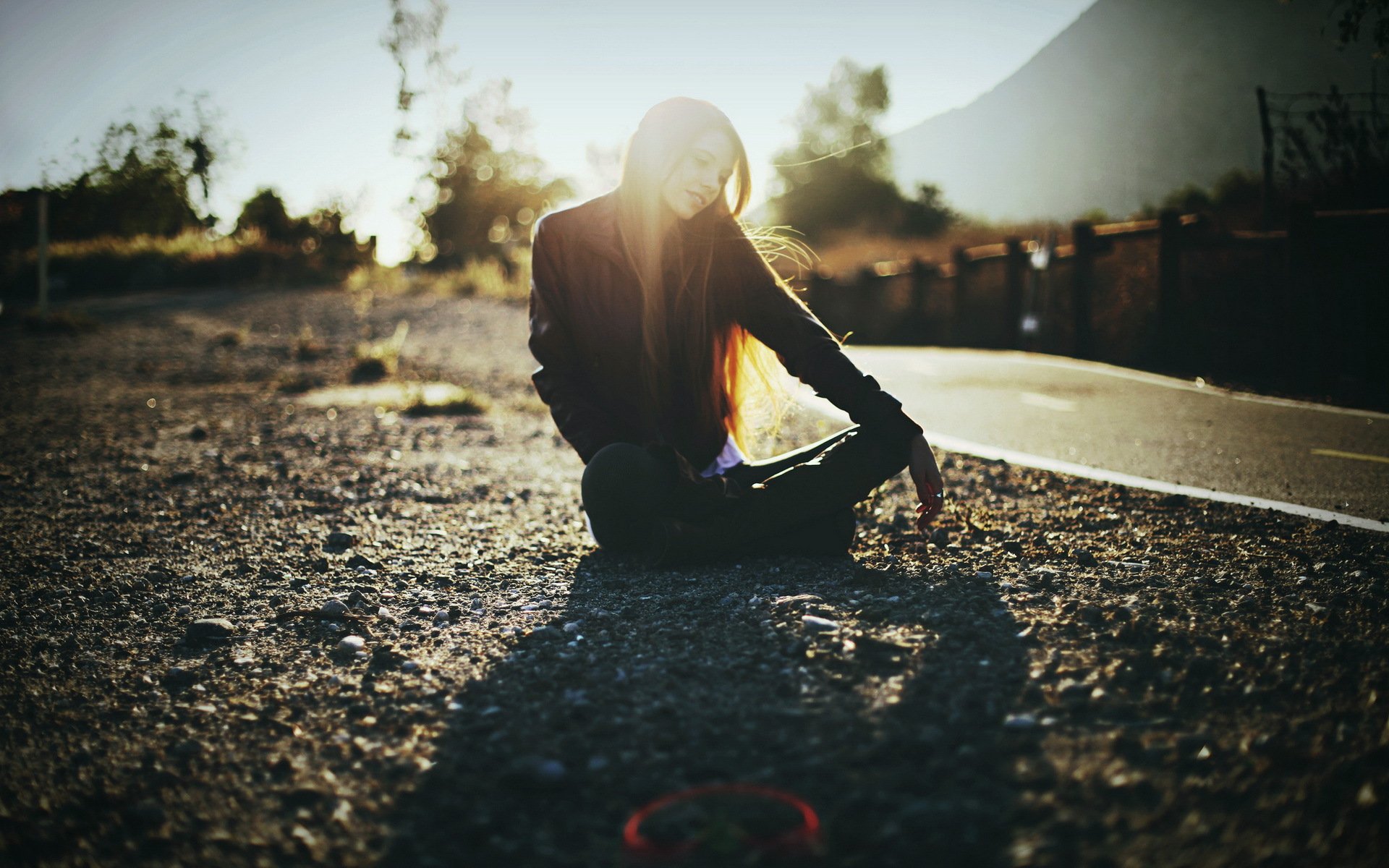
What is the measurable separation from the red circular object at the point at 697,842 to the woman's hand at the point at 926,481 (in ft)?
3.94

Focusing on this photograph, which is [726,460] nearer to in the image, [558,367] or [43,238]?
[558,367]

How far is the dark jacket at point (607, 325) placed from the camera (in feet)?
8.77

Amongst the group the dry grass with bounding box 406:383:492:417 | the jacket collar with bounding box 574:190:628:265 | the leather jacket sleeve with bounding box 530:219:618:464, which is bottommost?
the dry grass with bounding box 406:383:492:417

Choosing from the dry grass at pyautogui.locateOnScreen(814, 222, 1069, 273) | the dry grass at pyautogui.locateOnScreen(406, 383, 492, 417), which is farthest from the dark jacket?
the dry grass at pyautogui.locateOnScreen(814, 222, 1069, 273)

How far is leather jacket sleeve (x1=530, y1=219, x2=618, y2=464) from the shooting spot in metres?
2.64

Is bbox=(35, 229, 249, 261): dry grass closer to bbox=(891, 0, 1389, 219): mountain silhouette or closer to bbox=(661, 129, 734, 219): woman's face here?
bbox=(891, 0, 1389, 219): mountain silhouette

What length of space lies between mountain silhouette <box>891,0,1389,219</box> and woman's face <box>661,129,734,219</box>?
1.81m

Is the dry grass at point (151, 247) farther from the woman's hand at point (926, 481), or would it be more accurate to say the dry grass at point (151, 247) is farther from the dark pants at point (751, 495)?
the woman's hand at point (926, 481)

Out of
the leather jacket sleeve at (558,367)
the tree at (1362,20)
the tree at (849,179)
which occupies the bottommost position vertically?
the leather jacket sleeve at (558,367)

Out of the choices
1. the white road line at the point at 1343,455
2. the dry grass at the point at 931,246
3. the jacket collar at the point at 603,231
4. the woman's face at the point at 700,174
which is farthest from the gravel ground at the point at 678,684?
the dry grass at the point at 931,246

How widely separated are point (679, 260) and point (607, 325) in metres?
0.32

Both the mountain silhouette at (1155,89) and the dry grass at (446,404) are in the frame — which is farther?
the mountain silhouette at (1155,89)

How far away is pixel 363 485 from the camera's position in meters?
3.95

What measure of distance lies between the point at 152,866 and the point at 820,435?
4.30 meters
